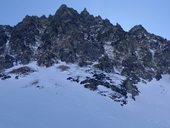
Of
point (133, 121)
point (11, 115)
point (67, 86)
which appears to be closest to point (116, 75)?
point (67, 86)

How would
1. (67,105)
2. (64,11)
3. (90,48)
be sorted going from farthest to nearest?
(64,11)
(90,48)
(67,105)

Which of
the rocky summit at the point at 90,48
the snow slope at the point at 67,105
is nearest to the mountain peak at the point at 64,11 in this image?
the rocky summit at the point at 90,48

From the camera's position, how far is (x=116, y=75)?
66.8 m

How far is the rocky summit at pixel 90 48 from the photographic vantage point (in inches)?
2675

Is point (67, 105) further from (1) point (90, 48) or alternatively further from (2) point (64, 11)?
(2) point (64, 11)

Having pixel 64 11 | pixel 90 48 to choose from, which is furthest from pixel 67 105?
pixel 64 11

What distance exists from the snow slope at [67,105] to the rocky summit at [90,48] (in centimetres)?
249

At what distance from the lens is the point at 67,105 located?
5206 cm

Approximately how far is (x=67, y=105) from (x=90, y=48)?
72.7 ft

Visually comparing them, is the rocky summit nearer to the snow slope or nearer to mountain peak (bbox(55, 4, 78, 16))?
mountain peak (bbox(55, 4, 78, 16))

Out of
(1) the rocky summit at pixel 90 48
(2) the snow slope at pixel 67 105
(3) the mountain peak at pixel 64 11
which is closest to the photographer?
(2) the snow slope at pixel 67 105

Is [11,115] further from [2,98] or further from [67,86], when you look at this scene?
[67,86]

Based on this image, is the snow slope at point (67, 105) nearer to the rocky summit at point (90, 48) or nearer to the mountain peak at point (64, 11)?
the rocky summit at point (90, 48)

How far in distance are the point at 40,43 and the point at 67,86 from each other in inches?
770
